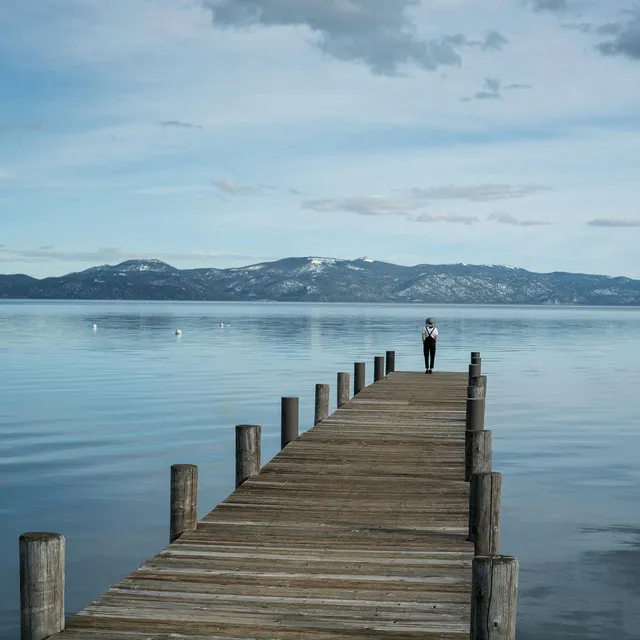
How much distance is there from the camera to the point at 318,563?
9.56 meters

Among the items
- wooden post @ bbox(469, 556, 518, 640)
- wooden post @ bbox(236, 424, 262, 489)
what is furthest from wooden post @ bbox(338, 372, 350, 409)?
wooden post @ bbox(469, 556, 518, 640)

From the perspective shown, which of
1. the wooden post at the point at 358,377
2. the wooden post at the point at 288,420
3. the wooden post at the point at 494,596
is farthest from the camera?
the wooden post at the point at 358,377

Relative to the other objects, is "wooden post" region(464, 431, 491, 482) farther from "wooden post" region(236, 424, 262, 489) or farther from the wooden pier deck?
"wooden post" region(236, 424, 262, 489)

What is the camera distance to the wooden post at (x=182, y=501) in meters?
10.9

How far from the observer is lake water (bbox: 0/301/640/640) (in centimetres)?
1341

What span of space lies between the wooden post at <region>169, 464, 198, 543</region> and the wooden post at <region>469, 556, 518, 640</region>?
4774 millimetres

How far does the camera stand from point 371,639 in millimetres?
7496

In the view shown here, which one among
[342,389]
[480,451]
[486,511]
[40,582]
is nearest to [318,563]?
[486,511]

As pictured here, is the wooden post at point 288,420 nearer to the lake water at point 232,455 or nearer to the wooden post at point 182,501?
the lake water at point 232,455

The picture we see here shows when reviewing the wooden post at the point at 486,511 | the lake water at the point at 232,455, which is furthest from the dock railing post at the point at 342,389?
the wooden post at the point at 486,511

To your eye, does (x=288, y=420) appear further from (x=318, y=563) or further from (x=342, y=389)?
(x=318, y=563)

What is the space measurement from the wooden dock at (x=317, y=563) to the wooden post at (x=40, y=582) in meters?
0.17

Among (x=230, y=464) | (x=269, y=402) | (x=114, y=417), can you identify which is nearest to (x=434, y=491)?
(x=230, y=464)

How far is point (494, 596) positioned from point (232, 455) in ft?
56.8
